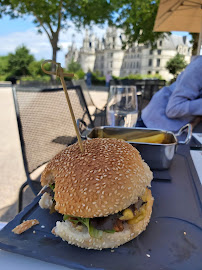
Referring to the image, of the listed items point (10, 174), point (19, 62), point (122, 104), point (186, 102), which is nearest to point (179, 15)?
point (186, 102)

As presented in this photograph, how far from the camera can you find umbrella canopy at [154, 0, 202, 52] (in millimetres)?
4734

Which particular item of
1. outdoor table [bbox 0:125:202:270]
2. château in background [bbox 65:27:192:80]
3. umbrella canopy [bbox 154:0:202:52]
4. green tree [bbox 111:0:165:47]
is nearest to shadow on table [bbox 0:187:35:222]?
outdoor table [bbox 0:125:202:270]

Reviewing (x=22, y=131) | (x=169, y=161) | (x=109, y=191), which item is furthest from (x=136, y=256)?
(x=22, y=131)

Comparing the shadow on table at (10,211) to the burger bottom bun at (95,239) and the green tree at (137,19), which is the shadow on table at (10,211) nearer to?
the burger bottom bun at (95,239)

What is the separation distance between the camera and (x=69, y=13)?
47.9ft

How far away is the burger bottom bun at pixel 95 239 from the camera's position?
2.51ft

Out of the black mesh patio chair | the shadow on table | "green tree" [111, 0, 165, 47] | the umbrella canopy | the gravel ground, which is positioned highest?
"green tree" [111, 0, 165, 47]

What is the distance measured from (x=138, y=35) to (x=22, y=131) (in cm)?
1392

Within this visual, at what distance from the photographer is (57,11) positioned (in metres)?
13.0

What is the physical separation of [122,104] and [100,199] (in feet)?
4.06

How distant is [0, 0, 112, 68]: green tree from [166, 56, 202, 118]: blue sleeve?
1162cm

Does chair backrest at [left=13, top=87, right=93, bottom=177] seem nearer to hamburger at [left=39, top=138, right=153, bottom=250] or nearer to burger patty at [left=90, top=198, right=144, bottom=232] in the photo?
hamburger at [left=39, top=138, right=153, bottom=250]

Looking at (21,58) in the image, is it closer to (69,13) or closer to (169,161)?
(69,13)

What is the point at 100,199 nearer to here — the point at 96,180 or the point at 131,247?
the point at 96,180
